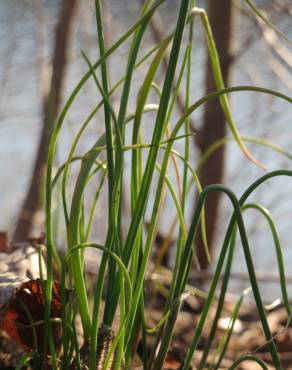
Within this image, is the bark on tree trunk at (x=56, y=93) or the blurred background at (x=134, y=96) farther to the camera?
the bark on tree trunk at (x=56, y=93)

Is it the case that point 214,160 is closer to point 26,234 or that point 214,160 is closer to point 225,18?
point 225,18

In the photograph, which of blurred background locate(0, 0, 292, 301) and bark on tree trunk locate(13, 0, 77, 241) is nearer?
blurred background locate(0, 0, 292, 301)

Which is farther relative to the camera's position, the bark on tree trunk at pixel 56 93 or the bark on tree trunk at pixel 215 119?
the bark on tree trunk at pixel 56 93

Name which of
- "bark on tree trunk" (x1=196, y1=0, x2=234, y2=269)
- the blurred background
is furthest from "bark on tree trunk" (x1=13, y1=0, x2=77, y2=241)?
"bark on tree trunk" (x1=196, y1=0, x2=234, y2=269)

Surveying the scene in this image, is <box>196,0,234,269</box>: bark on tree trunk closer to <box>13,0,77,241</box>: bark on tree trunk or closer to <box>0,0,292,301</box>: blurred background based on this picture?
<box>0,0,292,301</box>: blurred background

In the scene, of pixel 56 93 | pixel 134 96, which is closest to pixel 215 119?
pixel 56 93

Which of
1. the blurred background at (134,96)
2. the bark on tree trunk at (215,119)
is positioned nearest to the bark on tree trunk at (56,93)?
the blurred background at (134,96)

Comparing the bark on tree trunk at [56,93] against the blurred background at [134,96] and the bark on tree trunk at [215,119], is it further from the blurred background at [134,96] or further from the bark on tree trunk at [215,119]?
the bark on tree trunk at [215,119]

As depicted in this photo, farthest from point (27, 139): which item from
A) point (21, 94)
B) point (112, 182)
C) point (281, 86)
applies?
point (112, 182)
